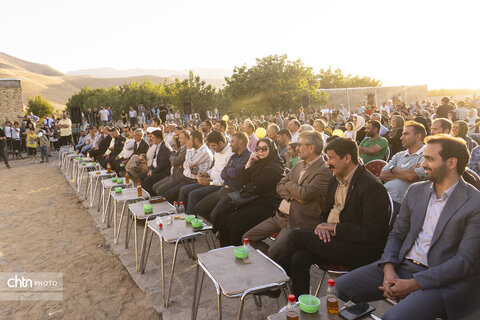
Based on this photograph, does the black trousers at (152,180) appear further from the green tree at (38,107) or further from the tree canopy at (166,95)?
the green tree at (38,107)

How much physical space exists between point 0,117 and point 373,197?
31.8m

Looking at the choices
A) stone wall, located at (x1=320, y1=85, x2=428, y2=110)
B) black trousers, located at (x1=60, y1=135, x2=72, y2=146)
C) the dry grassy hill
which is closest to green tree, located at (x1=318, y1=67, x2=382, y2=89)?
stone wall, located at (x1=320, y1=85, x2=428, y2=110)

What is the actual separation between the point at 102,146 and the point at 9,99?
2183 cm

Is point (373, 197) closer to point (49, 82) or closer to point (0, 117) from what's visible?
point (0, 117)

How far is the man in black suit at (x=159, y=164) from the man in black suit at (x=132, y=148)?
1110mm

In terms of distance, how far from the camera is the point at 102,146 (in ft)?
36.7

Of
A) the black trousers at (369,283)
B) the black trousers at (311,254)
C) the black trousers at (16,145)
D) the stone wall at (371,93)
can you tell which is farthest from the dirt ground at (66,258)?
the stone wall at (371,93)

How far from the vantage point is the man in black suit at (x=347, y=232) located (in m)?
2.66

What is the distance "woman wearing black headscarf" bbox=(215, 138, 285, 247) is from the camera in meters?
4.04

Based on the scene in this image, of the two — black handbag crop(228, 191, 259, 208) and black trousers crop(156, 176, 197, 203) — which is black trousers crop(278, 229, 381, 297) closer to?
black handbag crop(228, 191, 259, 208)

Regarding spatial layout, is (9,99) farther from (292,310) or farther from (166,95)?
(292,310)

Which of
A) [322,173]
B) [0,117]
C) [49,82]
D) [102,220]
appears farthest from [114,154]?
[49,82]

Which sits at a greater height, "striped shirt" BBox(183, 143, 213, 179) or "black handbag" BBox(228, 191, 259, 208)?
"striped shirt" BBox(183, 143, 213, 179)

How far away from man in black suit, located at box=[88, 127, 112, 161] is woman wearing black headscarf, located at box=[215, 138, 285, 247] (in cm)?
806
